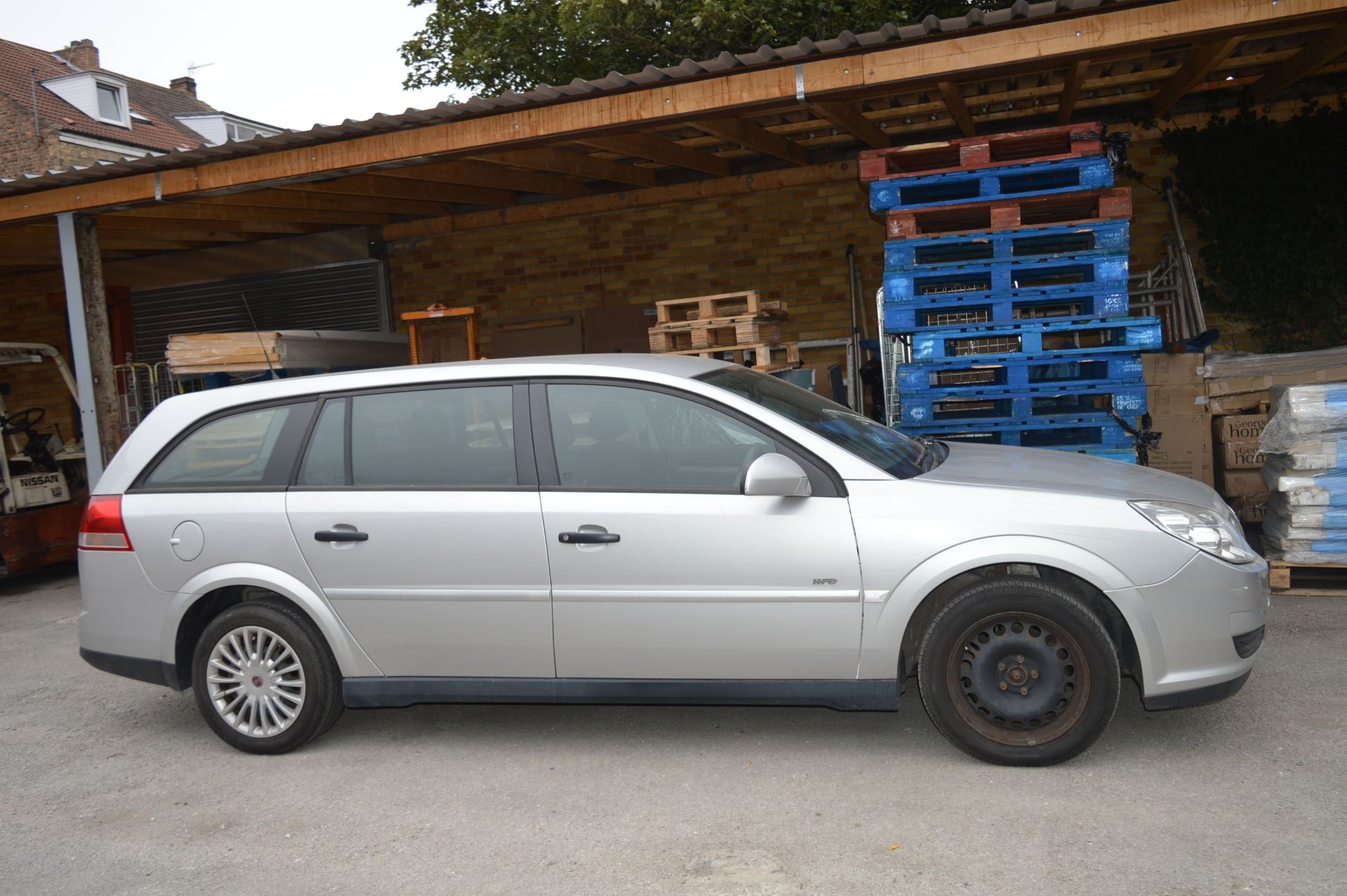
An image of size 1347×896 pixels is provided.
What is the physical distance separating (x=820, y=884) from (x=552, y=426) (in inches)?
81.3

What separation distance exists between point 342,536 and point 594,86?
11.9 feet

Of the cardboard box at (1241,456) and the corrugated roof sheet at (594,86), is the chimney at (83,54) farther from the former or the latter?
the cardboard box at (1241,456)

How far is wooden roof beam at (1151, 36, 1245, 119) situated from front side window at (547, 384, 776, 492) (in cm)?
407

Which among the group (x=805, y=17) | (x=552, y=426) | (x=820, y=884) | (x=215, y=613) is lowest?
(x=820, y=884)

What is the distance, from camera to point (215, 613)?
4.87m

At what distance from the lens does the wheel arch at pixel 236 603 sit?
179 inches

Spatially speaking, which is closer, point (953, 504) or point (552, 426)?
point (953, 504)

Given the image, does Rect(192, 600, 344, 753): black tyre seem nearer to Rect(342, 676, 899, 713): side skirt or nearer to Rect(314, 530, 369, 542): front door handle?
Rect(342, 676, 899, 713): side skirt

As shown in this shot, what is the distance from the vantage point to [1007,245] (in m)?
6.83

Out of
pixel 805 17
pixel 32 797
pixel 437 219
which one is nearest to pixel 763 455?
pixel 32 797

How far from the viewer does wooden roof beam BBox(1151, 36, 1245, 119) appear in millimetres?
6949

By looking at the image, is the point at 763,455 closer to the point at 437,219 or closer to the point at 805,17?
the point at 437,219

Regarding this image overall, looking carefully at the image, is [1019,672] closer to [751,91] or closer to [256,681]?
[256,681]

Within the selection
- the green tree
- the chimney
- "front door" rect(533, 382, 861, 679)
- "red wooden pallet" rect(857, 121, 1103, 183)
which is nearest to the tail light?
"front door" rect(533, 382, 861, 679)
